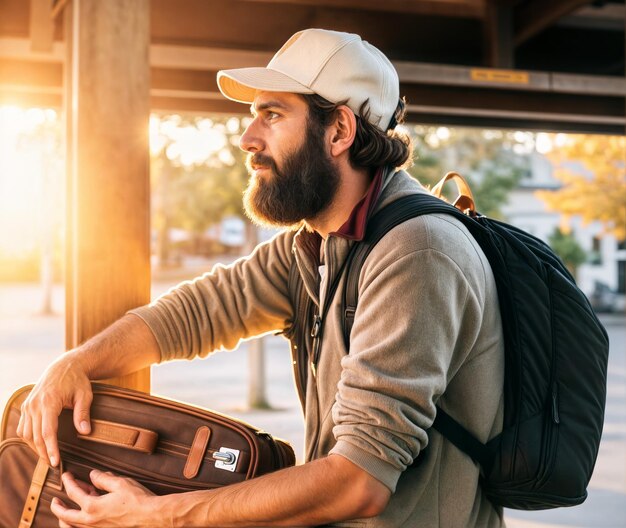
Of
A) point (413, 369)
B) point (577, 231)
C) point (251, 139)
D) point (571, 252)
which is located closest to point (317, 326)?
point (413, 369)

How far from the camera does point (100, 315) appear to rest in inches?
100

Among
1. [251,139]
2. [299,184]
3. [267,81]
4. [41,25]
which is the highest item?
[41,25]

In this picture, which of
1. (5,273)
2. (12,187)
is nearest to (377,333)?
(12,187)

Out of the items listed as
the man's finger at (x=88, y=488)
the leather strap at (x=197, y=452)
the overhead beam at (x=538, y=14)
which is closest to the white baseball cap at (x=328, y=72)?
the leather strap at (x=197, y=452)

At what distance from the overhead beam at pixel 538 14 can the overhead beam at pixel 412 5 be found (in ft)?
0.83

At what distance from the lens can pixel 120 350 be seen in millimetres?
2328

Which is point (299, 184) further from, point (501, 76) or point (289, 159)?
point (501, 76)

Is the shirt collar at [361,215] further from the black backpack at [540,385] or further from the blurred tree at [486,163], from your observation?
the blurred tree at [486,163]

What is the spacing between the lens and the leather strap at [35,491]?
2156 millimetres

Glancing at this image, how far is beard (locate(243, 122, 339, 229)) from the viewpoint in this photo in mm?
2166

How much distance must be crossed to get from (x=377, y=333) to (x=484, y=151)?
20125 mm

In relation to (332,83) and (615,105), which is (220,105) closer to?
(615,105)

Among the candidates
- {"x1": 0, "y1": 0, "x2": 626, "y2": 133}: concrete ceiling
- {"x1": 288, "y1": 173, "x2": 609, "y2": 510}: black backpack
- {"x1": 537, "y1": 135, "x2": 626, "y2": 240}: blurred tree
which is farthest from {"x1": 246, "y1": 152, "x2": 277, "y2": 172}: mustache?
{"x1": 537, "y1": 135, "x2": 626, "y2": 240}: blurred tree

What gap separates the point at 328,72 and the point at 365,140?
20cm
